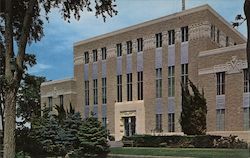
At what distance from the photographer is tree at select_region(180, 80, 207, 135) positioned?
39.0m

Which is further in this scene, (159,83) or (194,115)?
(159,83)

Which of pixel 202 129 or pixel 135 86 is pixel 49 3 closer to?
pixel 202 129

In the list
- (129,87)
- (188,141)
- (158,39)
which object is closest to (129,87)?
(129,87)

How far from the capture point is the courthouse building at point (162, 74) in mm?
45219

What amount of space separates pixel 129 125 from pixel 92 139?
2940 cm

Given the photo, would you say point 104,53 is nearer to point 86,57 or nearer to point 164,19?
point 86,57

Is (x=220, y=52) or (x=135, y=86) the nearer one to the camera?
(x=220, y=52)

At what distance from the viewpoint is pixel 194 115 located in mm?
39531

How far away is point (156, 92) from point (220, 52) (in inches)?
385

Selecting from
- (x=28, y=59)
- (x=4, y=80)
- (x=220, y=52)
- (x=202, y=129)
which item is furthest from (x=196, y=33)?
(x=4, y=80)

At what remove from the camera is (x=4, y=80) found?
1494 centimetres

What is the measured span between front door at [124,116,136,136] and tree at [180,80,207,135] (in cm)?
1642

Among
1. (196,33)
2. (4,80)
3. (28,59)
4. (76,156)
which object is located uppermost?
(196,33)

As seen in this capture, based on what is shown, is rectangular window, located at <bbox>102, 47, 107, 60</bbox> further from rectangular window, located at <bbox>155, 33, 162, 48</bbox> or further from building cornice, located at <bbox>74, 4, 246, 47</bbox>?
rectangular window, located at <bbox>155, 33, 162, 48</bbox>
